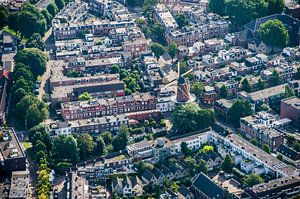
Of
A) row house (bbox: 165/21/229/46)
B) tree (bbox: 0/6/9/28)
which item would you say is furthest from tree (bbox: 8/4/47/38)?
row house (bbox: 165/21/229/46)

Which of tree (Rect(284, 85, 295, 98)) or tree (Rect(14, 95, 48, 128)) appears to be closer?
tree (Rect(14, 95, 48, 128))

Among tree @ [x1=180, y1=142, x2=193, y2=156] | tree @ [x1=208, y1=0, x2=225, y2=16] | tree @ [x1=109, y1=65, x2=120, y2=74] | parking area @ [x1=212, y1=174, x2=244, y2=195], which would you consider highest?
tree @ [x1=208, y1=0, x2=225, y2=16]

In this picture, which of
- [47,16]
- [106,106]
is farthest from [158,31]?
[106,106]

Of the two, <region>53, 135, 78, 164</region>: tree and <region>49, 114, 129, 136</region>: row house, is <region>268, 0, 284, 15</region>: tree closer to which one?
<region>49, 114, 129, 136</region>: row house

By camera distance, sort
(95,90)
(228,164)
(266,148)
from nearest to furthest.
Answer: (228,164), (266,148), (95,90)

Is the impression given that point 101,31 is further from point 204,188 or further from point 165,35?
point 204,188

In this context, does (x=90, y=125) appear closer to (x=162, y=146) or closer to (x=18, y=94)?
(x=162, y=146)

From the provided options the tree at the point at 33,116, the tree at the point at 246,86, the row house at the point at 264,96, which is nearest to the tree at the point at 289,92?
the row house at the point at 264,96
